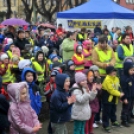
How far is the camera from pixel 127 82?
6.76m

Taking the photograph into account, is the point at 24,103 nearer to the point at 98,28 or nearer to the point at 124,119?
the point at 124,119

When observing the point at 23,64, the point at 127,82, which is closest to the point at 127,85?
the point at 127,82

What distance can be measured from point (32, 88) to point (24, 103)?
86 centimetres

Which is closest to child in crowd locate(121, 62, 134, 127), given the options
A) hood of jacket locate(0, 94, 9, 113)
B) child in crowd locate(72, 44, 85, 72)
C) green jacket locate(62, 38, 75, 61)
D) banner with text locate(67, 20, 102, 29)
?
child in crowd locate(72, 44, 85, 72)

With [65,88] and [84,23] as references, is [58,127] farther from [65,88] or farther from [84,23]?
[84,23]

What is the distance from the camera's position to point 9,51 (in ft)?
25.4

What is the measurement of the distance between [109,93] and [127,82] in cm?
48

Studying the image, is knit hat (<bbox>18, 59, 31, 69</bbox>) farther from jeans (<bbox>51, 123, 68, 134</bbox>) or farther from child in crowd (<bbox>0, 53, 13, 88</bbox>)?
jeans (<bbox>51, 123, 68, 134</bbox>)

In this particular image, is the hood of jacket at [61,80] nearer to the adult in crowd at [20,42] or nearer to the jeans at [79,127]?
the jeans at [79,127]

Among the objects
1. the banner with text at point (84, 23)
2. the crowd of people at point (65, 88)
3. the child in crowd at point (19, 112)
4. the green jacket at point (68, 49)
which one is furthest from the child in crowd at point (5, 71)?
the banner with text at point (84, 23)

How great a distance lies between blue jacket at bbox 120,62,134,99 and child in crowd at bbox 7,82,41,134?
8.82 feet

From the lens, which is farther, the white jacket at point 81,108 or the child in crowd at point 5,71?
the child in crowd at point 5,71

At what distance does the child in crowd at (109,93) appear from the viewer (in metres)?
6.48

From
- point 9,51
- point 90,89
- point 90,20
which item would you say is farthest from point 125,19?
point 90,89
